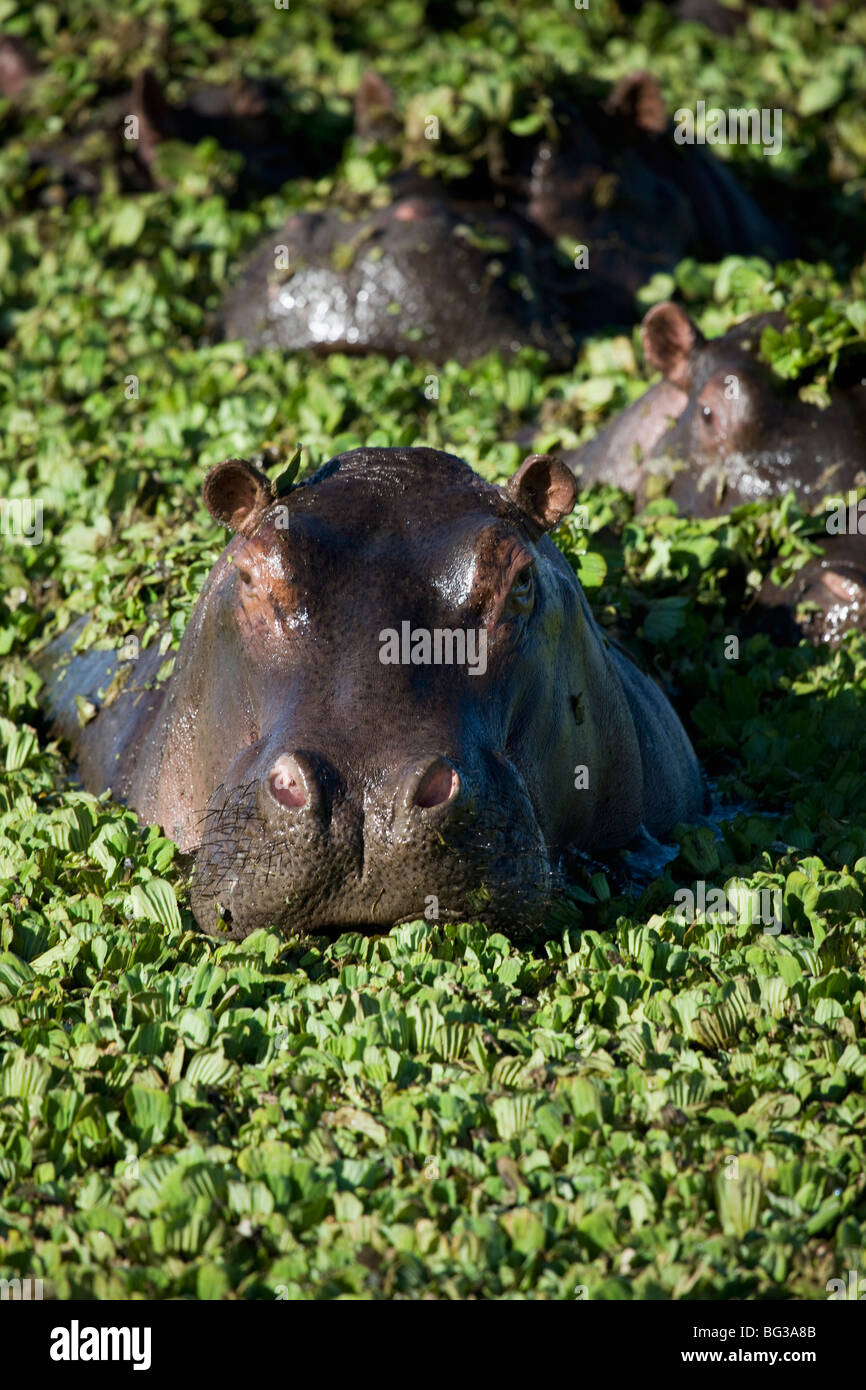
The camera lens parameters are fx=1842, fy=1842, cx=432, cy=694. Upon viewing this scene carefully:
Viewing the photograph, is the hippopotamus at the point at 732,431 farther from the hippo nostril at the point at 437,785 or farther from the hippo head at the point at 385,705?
the hippo nostril at the point at 437,785

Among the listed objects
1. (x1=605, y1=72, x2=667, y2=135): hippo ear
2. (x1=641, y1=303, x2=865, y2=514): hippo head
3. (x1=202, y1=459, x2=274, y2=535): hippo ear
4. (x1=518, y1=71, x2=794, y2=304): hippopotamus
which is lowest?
(x1=202, y1=459, x2=274, y2=535): hippo ear

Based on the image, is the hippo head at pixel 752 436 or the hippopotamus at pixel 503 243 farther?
the hippopotamus at pixel 503 243

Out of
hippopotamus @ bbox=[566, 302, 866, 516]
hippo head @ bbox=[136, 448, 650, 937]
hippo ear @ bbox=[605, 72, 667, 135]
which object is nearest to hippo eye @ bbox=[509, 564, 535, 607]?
hippo head @ bbox=[136, 448, 650, 937]

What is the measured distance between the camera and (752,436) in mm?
8234

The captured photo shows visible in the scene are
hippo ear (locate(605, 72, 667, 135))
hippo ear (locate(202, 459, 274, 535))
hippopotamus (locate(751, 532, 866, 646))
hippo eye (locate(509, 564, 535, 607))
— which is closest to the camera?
hippo eye (locate(509, 564, 535, 607))

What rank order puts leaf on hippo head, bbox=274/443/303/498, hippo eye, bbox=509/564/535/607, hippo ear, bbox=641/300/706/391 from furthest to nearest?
hippo ear, bbox=641/300/706/391 < leaf on hippo head, bbox=274/443/303/498 < hippo eye, bbox=509/564/535/607

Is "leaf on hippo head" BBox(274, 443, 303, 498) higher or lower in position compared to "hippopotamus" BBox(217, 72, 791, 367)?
lower

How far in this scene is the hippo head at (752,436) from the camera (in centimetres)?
813

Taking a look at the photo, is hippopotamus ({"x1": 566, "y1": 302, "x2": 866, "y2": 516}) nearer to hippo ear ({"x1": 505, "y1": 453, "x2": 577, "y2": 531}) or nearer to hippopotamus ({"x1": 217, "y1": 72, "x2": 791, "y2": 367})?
hippopotamus ({"x1": 217, "y1": 72, "x2": 791, "y2": 367})

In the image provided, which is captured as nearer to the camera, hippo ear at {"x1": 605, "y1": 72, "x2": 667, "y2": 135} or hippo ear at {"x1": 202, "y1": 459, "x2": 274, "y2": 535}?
hippo ear at {"x1": 202, "y1": 459, "x2": 274, "y2": 535}

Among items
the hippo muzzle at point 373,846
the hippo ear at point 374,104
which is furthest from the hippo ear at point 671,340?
the hippo muzzle at point 373,846

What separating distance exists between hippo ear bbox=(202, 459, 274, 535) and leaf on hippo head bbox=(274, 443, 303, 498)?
0.03 metres

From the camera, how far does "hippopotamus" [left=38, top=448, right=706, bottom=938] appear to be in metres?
4.52

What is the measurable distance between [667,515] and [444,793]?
3907 mm
